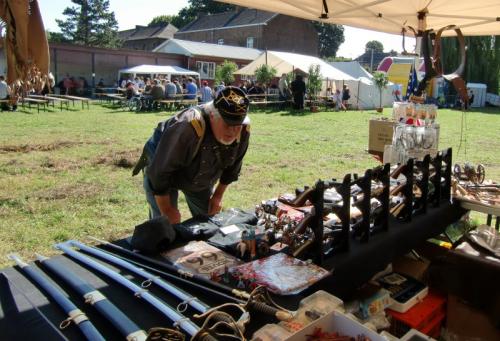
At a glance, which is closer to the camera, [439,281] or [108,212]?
[439,281]

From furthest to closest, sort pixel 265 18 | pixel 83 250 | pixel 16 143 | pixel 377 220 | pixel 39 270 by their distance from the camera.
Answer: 1. pixel 265 18
2. pixel 16 143
3. pixel 377 220
4. pixel 83 250
5. pixel 39 270

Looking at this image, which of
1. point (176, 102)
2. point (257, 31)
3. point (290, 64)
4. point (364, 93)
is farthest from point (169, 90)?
point (257, 31)

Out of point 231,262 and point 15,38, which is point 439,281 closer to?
point 231,262

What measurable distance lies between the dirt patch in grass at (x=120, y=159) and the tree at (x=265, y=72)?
13.9 metres

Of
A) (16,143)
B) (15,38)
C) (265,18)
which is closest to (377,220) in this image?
(15,38)

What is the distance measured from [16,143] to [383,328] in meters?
A: 9.09

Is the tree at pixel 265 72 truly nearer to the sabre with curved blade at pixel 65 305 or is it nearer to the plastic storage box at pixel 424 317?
the plastic storage box at pixel 424 317

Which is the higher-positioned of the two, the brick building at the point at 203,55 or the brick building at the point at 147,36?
the brick building at the point at 147,36

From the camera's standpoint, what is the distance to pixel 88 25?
54.9 m

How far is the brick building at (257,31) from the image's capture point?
141 ft

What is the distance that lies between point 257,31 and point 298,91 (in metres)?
26.4

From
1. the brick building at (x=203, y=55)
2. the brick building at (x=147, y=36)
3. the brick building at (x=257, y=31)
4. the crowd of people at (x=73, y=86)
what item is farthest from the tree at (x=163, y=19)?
the crowd of people at (x=73, y=86)

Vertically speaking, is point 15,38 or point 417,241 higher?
point 15,38

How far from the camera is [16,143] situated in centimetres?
897
